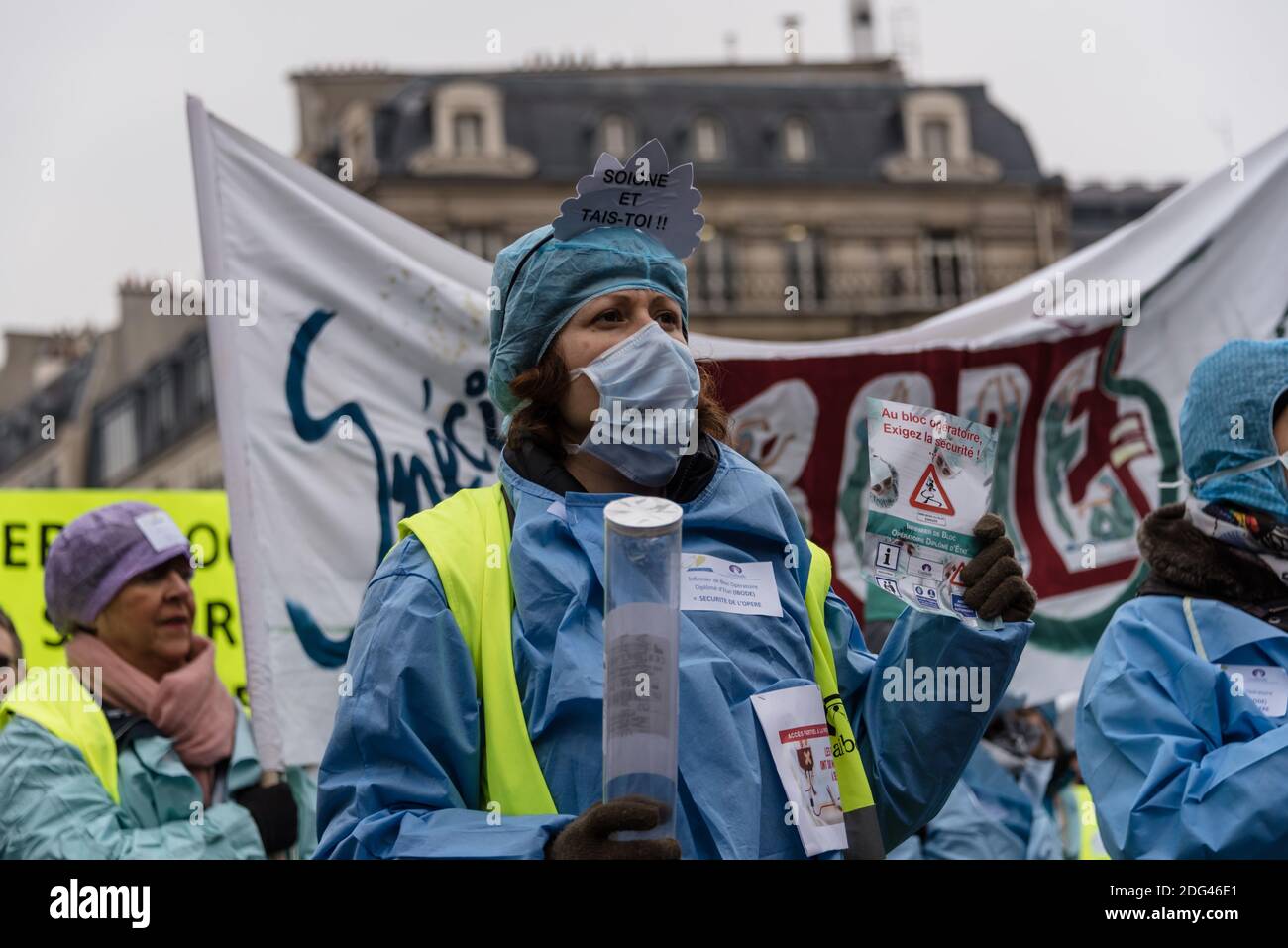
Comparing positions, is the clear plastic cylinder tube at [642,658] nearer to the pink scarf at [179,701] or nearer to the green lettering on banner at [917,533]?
the green lettering on banner at [917,533]

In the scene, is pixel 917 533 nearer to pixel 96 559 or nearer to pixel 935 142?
pixel 96 559

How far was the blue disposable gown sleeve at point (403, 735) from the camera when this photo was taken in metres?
3.20

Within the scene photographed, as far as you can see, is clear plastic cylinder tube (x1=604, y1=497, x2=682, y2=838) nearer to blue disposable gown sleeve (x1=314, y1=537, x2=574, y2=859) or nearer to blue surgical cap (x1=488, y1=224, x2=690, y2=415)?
blue disposable gown sleeve (x1=314, y1=537, x2=574, y2=859)

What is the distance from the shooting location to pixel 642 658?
2.96 m

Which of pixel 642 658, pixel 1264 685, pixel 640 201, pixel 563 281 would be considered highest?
pixel 640 201

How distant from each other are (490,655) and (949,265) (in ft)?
150

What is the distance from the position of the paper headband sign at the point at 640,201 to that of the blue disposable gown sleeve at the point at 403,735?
737 mm

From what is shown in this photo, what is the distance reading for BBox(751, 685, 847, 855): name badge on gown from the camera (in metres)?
3.35

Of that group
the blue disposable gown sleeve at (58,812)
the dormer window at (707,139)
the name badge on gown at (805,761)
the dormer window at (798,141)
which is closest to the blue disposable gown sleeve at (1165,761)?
the name badge on gown at (805,761)

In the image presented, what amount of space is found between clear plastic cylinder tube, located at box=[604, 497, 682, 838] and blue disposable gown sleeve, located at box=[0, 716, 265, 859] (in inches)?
94.9

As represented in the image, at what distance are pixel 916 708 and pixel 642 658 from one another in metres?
0.73

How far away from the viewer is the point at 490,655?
334 cm

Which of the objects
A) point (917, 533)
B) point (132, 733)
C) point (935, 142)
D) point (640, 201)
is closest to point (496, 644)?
point (917, 533)
